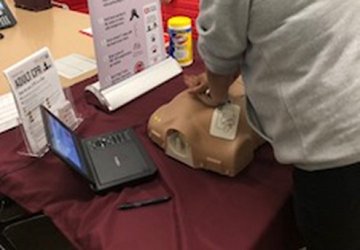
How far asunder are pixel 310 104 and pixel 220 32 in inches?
8.8

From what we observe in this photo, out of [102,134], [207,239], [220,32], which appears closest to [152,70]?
[102,134]

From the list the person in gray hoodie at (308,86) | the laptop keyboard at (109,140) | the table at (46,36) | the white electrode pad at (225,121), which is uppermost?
the person in gray hoodie at (308,86)

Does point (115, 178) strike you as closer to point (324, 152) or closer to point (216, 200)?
point (216, 200)

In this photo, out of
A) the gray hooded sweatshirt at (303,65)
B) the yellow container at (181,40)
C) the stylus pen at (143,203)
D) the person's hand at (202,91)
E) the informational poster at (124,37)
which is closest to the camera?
the gray hooded sweatshirt at (303,65)

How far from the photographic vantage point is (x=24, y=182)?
118 cm

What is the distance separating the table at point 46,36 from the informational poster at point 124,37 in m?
0.20

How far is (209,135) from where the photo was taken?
46.6 inches

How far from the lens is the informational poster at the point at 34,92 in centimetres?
124

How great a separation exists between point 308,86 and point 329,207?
0.25 metres

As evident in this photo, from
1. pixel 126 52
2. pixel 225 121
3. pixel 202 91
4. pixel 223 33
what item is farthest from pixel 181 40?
pixel 223 33

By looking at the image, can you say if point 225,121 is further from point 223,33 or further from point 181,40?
point 181,40

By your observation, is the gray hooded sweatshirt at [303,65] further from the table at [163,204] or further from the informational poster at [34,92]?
the informational poster at [34,92]

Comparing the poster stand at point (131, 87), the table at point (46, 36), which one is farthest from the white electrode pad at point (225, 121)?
the table at point (46, 36)

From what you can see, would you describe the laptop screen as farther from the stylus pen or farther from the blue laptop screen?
the stylus pen
